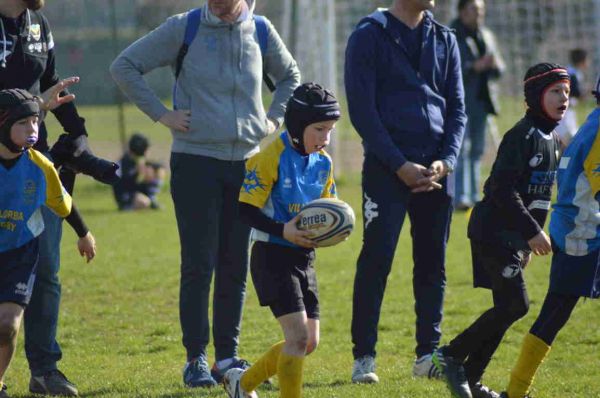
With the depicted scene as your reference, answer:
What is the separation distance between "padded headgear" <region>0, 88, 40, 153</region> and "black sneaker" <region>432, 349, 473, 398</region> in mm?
2450

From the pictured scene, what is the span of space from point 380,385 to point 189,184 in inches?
61.7

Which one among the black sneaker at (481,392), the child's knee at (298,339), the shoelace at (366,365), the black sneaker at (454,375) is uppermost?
the child's knee at (298,339)

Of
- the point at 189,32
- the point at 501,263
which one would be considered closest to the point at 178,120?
the point at 189,32

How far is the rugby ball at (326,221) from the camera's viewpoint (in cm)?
539

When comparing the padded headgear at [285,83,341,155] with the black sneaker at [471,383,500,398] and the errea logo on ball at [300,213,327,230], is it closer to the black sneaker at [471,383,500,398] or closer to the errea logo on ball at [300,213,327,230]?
the errea logo on ball at [300,213,327,230]

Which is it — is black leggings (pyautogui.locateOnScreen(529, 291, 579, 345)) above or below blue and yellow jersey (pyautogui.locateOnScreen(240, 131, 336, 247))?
below

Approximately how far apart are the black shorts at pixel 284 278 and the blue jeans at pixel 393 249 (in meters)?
0.93

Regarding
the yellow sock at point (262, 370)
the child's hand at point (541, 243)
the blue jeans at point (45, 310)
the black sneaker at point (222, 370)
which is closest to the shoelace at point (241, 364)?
the black sneaker at point (222, 370)

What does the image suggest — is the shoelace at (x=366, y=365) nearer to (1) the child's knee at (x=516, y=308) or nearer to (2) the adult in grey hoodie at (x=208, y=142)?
(2) the adult in grey hoodie at (x=208, y=142)

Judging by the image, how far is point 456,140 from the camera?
6793 millimetres

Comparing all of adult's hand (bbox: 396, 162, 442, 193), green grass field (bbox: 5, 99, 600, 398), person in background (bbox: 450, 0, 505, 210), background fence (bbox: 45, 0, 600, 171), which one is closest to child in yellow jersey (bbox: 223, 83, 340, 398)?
green grass field (bbox: 5, 99, 600, 398)

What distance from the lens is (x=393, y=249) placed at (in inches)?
264

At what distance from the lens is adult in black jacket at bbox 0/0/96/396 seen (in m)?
6.16

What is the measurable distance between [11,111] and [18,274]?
820mm
